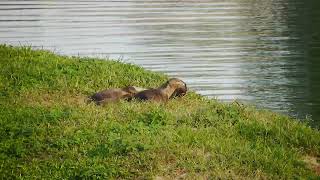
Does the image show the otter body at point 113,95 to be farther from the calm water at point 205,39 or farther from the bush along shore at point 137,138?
the calm water at point 205,39

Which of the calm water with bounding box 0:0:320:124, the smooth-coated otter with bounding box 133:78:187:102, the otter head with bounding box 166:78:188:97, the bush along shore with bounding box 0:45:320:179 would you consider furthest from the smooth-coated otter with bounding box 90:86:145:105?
the calm water with bounding box 0:0:320:124

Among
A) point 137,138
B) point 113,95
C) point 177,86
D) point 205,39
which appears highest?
point 205,39

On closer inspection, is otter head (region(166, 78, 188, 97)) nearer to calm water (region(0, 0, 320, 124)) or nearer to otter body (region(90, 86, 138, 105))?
otter body (region(90, 86, 138, 105))

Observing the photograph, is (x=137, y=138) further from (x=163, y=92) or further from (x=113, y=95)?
(x=163, y=92)

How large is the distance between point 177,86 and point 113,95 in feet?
4.89

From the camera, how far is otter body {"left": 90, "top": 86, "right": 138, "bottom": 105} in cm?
1206

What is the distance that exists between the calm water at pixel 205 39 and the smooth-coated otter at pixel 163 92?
13.0 ft

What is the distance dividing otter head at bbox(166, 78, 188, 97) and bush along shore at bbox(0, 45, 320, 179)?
0.17 metres

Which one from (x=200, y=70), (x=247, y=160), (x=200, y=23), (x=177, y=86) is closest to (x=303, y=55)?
(x=200, y=70)

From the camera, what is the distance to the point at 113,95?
12.2m

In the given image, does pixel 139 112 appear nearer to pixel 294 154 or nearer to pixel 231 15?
pixel 294 154

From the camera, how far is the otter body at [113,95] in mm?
12062

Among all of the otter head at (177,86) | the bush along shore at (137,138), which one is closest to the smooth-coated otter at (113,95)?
the bush along shore at (137,138)

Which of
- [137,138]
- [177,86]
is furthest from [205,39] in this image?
[137,138]
